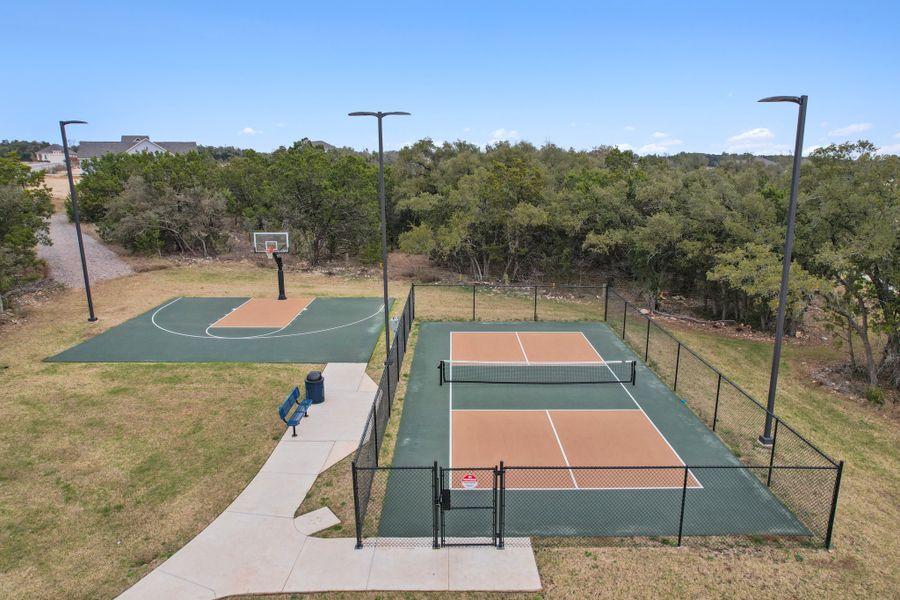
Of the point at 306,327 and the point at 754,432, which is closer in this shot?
the point at 754,432

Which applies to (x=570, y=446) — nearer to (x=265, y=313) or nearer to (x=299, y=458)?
(x=299, y=458)

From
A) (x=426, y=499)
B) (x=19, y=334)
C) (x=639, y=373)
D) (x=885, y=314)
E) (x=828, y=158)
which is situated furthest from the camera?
(x=19, y=334)

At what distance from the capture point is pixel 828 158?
1911 centimetres

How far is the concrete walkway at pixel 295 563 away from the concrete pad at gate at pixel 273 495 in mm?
18

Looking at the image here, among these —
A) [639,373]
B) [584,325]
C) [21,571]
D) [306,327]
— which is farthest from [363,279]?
[21,571]

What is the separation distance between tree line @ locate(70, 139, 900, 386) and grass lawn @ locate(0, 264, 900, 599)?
131 inches

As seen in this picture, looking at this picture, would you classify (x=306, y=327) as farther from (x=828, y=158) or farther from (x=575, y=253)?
(x=828, y=158)

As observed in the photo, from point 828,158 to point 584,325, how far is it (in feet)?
32.7

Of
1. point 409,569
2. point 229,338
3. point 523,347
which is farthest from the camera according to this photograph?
point 229,338

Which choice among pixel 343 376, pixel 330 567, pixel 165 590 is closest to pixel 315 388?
pixel 343 376

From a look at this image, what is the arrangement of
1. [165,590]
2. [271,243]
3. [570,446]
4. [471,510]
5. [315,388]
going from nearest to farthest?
1. [165,590]
2. [471,510]
3. [570,446]
4. [315,388]
5. [271,243]

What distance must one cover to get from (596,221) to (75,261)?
2942 cm

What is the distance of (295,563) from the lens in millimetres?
8695

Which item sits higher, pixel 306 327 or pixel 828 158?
pixel 828 158
